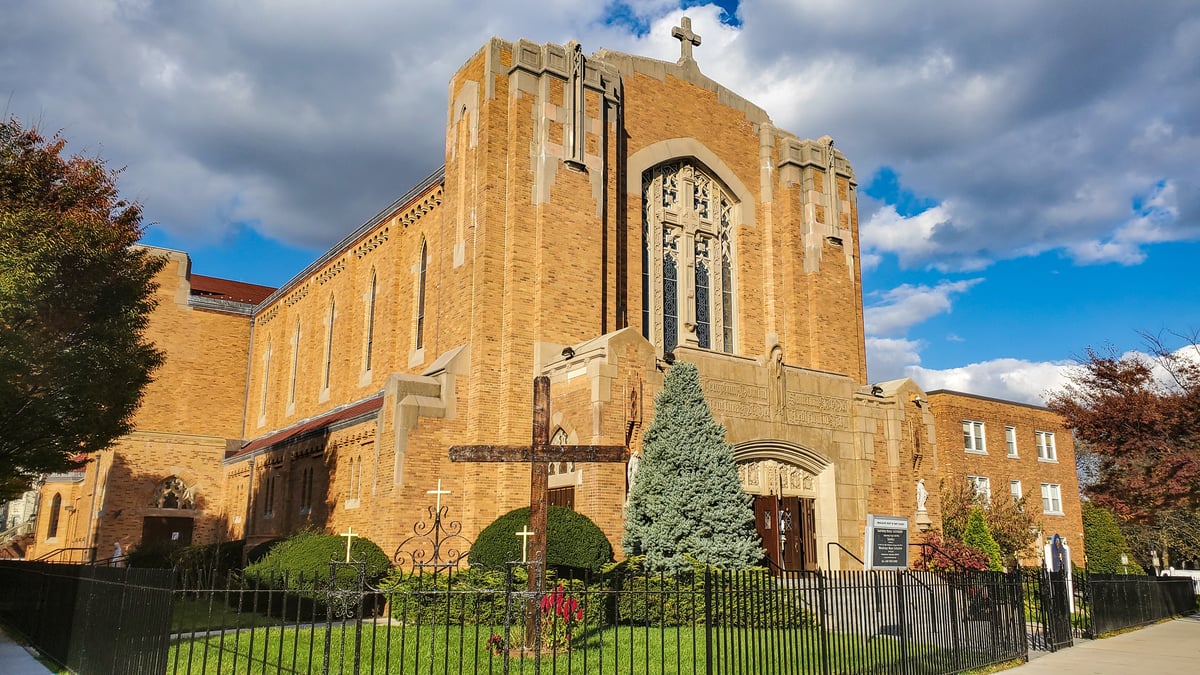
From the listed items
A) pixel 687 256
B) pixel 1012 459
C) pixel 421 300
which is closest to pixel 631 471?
pixel 687 256

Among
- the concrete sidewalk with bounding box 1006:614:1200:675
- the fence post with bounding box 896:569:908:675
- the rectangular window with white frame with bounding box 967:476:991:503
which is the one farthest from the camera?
the rectangular window with white frame with bounding box 967:476:991:503

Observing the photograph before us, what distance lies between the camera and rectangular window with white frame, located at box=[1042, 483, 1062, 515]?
123 feet

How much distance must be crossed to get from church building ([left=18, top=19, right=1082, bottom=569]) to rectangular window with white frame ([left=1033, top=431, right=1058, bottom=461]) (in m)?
5.20

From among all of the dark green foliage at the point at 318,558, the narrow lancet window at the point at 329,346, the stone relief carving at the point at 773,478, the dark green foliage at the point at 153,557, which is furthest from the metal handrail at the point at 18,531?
the stone relief carving at the point at 773,478

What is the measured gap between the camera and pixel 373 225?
99.7 feet

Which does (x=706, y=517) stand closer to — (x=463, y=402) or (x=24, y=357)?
(x=463, y=402)

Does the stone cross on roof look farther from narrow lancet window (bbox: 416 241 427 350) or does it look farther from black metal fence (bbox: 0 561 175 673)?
black metal fence (bbox: 0 561 175 673)

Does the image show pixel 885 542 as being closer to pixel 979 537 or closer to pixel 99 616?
pixel 99 616

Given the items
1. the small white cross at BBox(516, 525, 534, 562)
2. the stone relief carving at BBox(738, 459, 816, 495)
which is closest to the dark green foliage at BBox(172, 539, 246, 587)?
the small white cross at BBox(516, 525, 534, 562)

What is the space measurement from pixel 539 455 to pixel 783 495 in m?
10.6

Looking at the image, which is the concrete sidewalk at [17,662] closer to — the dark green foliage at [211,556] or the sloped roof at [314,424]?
the sloped roof at [314,424]

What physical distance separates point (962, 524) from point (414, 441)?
18.3 m

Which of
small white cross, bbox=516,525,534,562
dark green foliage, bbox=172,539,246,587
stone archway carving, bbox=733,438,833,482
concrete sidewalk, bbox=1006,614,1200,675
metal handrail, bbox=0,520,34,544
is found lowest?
concrete sidewalk, bbox=1006,614,1200,675

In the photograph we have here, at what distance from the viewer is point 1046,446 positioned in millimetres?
38688
